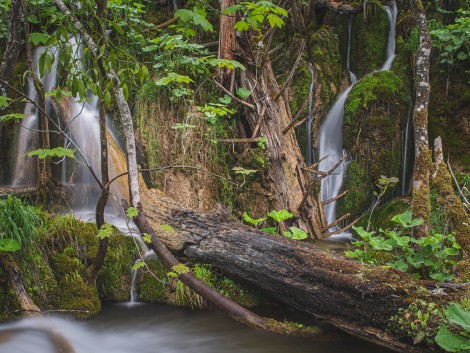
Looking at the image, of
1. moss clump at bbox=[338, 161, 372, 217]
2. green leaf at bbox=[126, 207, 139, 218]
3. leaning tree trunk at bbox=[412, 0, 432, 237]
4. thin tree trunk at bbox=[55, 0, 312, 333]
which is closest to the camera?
green leaf at bbox=[126, 207, 139, 218]

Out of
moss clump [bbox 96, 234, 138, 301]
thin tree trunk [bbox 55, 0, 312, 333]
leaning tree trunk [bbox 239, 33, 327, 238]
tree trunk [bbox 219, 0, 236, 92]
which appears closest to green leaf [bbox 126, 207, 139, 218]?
thin tree trunk [bbox 55, 0, 312, 333]

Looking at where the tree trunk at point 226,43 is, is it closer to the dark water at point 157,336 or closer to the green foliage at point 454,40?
the dark water at point 157,336

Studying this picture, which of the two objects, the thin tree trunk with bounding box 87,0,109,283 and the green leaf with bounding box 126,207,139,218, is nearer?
the thin tree trunk with bounding box 87,0,109,283

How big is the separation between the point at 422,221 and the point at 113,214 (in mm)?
4220

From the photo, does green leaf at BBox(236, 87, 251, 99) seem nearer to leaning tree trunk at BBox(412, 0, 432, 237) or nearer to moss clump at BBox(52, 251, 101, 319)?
leaning tree trunk at BBox(412, 0, 432, 237)

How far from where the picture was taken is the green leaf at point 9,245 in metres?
3.75

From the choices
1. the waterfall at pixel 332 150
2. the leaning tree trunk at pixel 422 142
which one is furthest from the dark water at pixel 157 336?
the waterfall at pixel 332 150

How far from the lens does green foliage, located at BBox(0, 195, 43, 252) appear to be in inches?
151

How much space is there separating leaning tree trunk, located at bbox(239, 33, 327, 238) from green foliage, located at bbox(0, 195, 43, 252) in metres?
3.48

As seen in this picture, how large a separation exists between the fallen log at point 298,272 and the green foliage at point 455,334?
34cm

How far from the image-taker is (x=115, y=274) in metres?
4.63

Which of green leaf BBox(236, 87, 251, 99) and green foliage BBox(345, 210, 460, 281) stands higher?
green leaf BBox(236, 87, 251, 99)

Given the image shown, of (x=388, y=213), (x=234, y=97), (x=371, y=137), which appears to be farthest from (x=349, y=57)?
(x=234, y=97)

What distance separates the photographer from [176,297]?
4539 mm
